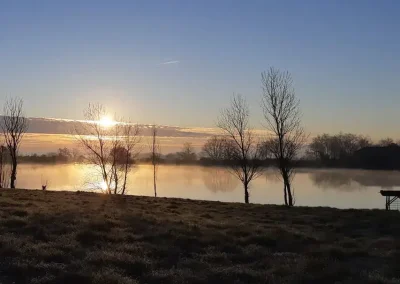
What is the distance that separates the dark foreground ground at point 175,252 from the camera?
7.19 m

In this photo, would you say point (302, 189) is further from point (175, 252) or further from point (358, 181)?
point (175, 252)

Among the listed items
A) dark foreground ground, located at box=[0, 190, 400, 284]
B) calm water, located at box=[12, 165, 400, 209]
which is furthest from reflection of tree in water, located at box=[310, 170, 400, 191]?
dark foreground ground, located at box=[0, 190, 400, 284]

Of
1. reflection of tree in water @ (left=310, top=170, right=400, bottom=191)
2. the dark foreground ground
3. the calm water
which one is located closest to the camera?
the dark foreground ground

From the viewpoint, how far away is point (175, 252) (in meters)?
9.06

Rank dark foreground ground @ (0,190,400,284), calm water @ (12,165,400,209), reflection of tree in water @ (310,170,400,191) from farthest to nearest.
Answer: reflection of tree in water @ (310,170,400,191) → calm water @ (12,165,400,209) → dark foreground ground @ (0,190,400,284)

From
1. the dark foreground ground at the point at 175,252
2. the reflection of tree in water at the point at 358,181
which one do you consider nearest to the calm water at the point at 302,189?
the reflection of tree in water at the point at 358,181

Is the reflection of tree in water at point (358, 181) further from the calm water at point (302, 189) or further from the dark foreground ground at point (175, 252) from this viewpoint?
the dark foreground ground at point (175, 252)

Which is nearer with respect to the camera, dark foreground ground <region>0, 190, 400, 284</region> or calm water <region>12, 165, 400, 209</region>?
dark foreground ground <region>0, 190, 400, 284</region>

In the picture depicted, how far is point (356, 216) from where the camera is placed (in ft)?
59.6

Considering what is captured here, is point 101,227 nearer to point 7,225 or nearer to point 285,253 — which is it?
point 7,225

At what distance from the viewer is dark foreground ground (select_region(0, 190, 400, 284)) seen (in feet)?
23.6

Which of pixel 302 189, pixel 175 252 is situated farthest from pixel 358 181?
pixel 175 252

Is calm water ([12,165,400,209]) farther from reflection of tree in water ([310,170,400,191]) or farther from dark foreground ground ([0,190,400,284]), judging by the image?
dark foreground ground ([0,190,400,284])

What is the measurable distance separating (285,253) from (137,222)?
182 inches
